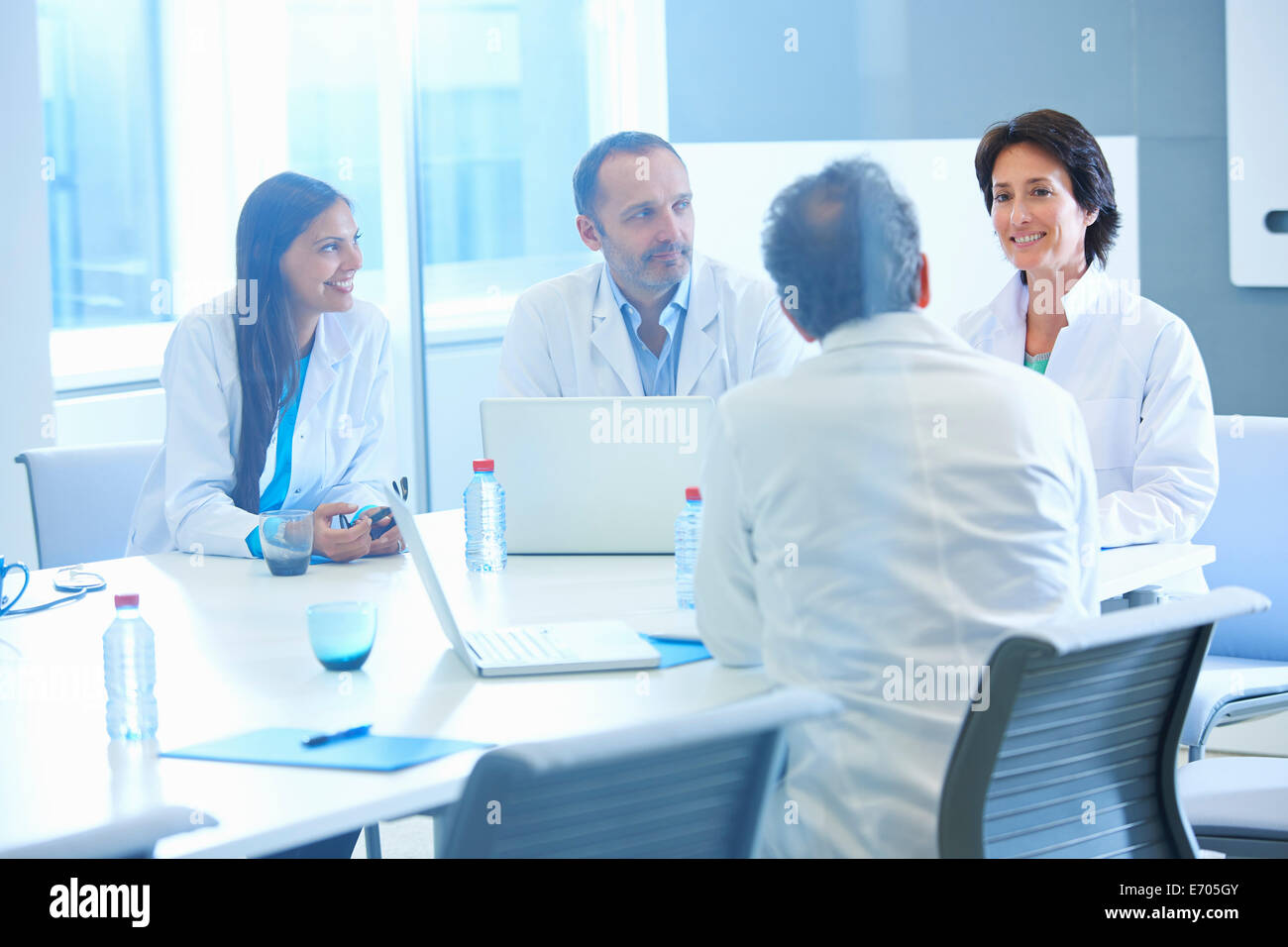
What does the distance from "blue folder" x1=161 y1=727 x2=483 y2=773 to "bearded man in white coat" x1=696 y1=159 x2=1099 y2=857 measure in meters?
0.35

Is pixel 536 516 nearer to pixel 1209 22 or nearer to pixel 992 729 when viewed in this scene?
pixel 992 729

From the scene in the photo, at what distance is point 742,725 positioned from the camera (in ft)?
3.35

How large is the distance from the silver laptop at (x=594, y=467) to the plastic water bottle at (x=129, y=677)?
83cm

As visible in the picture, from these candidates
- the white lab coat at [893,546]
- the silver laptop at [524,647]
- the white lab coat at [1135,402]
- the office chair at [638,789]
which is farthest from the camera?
the white lab coat at [1135,402]

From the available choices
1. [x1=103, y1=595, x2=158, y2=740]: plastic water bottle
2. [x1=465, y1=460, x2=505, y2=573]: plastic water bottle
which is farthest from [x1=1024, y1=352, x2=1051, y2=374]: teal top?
[x1=103, y1=595, x2=158, y2=740]: plastic water bottle

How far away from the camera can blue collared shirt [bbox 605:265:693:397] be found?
8.97 feet

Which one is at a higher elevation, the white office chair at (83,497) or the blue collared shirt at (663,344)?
the blue collared shirt at (663,344)

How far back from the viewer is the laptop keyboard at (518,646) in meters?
1.62

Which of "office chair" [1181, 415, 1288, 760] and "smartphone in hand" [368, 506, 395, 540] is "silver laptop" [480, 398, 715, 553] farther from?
"office chair" [1181, 415, 1288, 760]

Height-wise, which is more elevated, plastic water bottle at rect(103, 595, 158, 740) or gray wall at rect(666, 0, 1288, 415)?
gray wall at rect(666, 0, 1288, 415)

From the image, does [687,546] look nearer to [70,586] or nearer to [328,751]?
[328,751]

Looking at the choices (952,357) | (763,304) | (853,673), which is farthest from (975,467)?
(763,304)

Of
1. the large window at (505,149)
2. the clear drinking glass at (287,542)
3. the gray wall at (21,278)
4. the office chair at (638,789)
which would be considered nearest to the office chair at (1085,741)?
the office chair at (638,789)

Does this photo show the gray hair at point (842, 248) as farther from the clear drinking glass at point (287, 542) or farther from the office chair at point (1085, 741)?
the clear drinking glass at point (287, 542)
